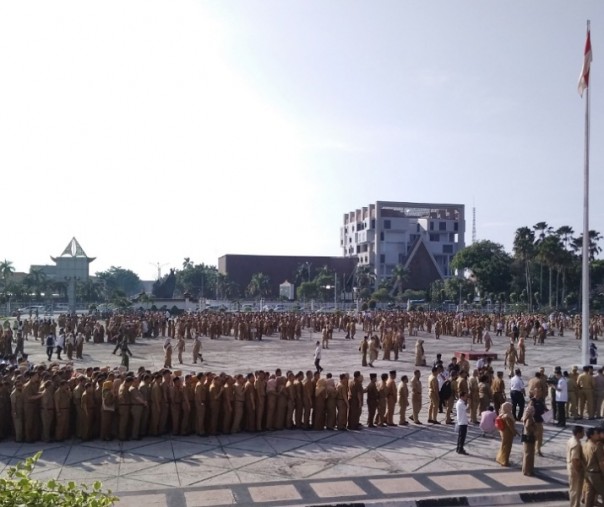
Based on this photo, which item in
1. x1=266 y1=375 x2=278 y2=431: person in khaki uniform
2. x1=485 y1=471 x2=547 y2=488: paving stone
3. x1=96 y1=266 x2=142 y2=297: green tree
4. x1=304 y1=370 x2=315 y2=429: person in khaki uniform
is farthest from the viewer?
x1=96 y1=266 x2=142 y2=297: green tree

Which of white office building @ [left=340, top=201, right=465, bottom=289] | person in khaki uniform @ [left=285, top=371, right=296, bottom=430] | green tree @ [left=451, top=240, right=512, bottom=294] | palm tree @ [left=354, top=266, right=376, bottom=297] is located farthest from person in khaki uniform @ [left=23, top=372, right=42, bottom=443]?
white office building @ [left=340, top=201, right=465, bottom=289]

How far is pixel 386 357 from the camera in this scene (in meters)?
27.1

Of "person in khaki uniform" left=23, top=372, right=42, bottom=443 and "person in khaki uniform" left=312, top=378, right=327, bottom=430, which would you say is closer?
"person in khaki uniform" left=23, top=372, right=42, bottom=443

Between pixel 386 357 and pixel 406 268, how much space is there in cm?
6241

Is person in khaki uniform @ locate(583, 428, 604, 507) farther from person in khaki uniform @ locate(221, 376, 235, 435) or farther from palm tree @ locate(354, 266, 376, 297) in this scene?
palm tree @ locate(354, 266, 376, 297)

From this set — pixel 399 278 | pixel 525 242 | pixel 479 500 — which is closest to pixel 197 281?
pixel 399 278

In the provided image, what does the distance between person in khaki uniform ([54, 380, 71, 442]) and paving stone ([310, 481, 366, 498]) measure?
510 cm

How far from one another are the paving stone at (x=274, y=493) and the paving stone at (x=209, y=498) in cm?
34

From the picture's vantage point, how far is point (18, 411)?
11.9 meters

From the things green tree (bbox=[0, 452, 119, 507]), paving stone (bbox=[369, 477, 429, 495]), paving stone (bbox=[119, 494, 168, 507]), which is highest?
→ green tree (bbox=[0, 452, 119, 507])

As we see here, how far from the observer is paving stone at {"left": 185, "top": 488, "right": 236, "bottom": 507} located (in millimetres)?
8836

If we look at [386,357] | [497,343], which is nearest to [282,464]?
[386,357]

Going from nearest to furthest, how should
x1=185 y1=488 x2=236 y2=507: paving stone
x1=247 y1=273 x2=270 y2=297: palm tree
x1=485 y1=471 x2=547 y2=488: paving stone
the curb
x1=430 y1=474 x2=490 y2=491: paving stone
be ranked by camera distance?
x1=185 y1=488 x2=236 y2=507: paving stone, the curb, x1=430 y1=474 x2=490 y2=491: paving stone, x1=485 y1=471 x2=547 y2=488: paving stone, x1=247 y1=273 x2=270 y2=297: palm tree

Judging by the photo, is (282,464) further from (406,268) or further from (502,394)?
(406,268)
